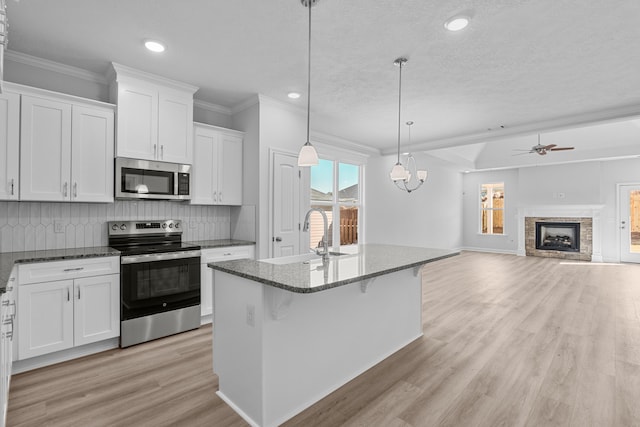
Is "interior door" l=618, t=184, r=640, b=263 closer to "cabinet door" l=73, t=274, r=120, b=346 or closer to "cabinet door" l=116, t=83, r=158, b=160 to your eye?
"cabinet door" l=116, t=83, r=158, b=160

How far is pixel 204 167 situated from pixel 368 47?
Answer: 230 centimetres

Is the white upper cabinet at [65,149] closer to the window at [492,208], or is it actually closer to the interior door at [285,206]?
the interior door at [285,206]

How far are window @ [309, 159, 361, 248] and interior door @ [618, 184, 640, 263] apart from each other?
7.17 meters

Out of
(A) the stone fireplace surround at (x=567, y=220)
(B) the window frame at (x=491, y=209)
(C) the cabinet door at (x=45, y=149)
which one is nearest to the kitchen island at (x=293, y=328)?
(C) the cabinet door at (x=45, y=149)

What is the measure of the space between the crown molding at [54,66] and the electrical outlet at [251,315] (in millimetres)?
3036

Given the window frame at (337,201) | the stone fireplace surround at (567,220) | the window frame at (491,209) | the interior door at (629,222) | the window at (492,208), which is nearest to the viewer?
the window frame at (337,201)

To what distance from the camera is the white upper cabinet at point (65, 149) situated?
2.78 m

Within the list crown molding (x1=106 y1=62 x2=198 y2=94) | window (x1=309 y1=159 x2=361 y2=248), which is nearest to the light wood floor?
window (x1=309 y1=159 x2=361 y2=248)

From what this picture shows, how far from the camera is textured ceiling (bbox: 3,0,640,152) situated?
229cm

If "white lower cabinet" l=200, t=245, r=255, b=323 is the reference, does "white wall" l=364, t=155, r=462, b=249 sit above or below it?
above

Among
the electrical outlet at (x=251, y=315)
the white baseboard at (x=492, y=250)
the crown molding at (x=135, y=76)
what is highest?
the crown molding at (x=135, y=76)

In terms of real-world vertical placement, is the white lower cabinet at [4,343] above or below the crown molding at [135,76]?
below

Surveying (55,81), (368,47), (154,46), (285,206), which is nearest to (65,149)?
(55,81)

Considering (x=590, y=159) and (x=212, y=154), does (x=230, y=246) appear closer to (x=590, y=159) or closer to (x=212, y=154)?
(x=212, y=154)
